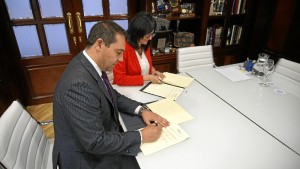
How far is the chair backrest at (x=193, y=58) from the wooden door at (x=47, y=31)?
3.41 ft

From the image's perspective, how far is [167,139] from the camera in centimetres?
115

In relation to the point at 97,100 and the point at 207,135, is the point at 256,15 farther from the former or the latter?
the point at 97,100

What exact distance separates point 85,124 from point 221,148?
0.71 m

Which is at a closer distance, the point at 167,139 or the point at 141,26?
the point at 167,139

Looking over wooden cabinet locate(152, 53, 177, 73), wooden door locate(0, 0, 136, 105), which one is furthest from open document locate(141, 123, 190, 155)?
wooden door locate(0, 0, 136, 105)

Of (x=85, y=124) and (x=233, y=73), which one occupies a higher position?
(x=85, y=124)

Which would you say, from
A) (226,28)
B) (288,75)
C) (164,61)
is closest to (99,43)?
(288,75)

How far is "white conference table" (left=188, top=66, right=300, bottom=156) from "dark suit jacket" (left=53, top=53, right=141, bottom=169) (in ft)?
2.72

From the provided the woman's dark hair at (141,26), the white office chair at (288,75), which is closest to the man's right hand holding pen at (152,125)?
the woman's dark hair at (141,26)

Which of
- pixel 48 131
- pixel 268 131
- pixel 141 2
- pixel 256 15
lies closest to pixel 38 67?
pixel 48 131

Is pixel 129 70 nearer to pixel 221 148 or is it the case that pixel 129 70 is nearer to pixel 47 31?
pixel 221 148

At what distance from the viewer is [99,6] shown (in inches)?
107

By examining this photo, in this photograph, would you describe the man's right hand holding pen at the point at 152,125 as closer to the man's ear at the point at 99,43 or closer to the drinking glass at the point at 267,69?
the man's ear at the point at 99,43

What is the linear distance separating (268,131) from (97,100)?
1.02 m
